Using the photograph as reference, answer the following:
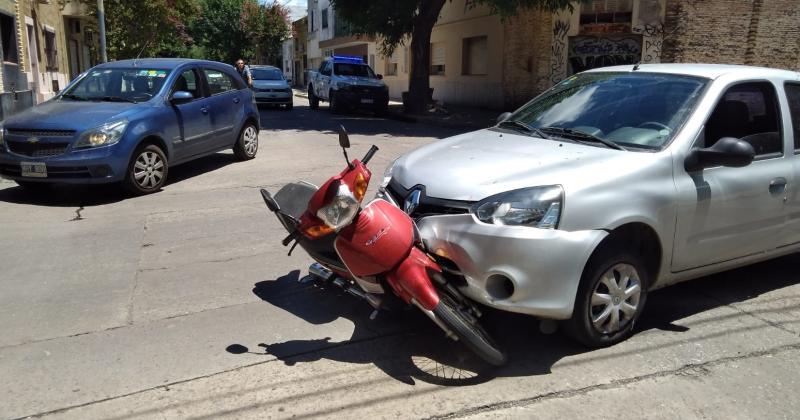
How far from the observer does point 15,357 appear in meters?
3.74

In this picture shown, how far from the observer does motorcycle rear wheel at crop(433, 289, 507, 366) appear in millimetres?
3348

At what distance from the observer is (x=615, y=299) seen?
12.4 ft

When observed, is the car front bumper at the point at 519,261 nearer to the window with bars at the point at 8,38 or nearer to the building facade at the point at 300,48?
the window with bars at the point at 8,38

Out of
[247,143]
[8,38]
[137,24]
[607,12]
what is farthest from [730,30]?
[8,38]

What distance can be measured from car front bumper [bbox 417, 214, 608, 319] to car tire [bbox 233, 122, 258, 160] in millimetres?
7815

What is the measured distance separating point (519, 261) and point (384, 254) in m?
0.74

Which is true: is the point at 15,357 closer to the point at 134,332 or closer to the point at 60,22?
the point at 134,332

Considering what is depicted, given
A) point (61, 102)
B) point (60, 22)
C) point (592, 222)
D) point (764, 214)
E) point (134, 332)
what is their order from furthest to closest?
point (60, 22), point (61, 102), point (764, 214), point (134, 332), point (592, 222)

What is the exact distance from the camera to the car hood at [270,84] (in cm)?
2259

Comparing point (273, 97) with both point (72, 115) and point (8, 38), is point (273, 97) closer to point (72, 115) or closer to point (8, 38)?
point (8, 38)

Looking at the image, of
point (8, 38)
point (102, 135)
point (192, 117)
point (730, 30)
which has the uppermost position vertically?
point (730, 30)

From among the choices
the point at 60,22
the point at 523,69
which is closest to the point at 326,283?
the point at 523,69

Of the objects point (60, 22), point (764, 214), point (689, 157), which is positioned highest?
point (60, 22)

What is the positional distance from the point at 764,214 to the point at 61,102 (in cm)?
836
